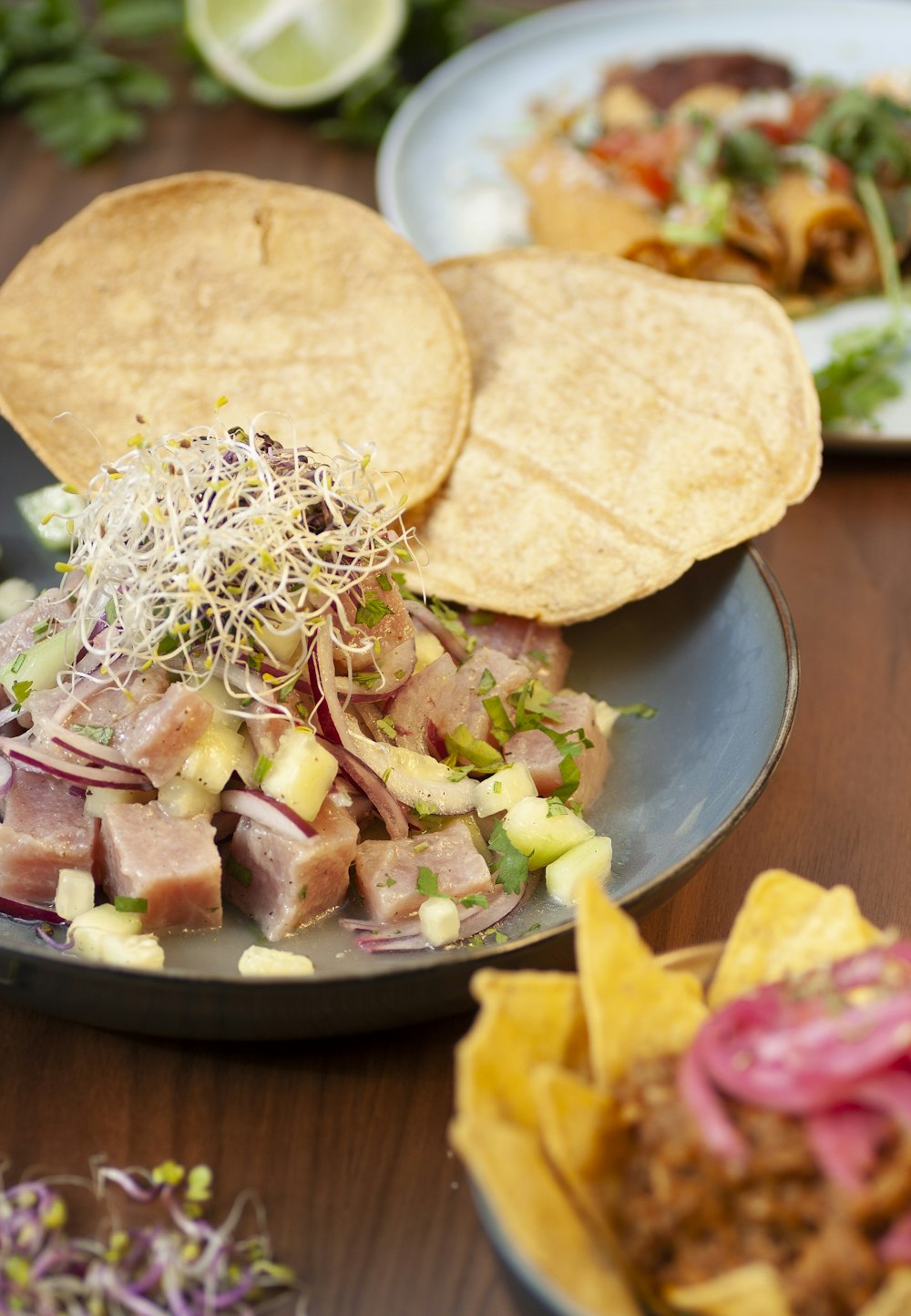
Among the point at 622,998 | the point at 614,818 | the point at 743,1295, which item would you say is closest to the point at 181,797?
the point at 614,818

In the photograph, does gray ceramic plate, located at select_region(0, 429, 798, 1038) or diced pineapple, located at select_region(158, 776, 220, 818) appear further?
diced pineapple, located at select_region(158, 776, 220, 818)

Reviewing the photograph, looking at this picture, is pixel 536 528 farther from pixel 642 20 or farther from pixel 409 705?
pixel 642 20

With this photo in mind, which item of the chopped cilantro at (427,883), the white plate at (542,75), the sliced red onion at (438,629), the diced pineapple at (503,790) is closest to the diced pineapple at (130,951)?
the chopped cilantro at (427,883)

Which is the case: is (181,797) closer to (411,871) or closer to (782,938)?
(411,871)

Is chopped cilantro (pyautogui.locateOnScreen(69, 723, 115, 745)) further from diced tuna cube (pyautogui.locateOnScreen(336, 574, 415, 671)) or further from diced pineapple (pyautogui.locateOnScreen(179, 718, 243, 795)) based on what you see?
diced tuna cube (pyautogui.locateOnScreen(336, 574, 415, 671))

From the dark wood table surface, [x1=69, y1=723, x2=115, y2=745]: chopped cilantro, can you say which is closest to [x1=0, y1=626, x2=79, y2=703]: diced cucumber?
[x1=69, y1=723, x2=115, y2=745]: chopped cilantro

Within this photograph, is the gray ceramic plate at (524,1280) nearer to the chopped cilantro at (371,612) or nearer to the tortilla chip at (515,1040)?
the tortilla chip at (515,1040)
